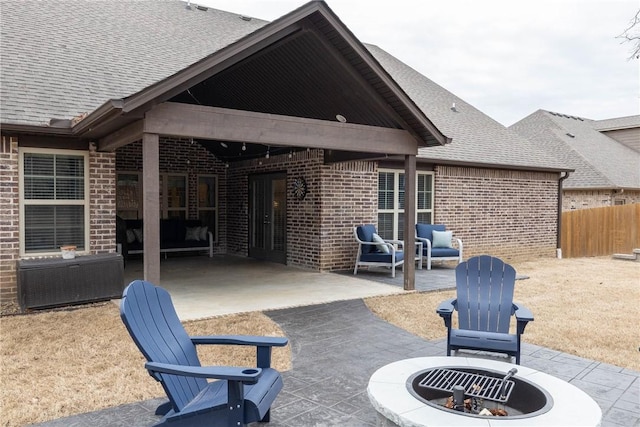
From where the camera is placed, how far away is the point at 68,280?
21.2 ft

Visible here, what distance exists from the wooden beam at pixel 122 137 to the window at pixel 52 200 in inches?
22.2

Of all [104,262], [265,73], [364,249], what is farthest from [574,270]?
[104,262]

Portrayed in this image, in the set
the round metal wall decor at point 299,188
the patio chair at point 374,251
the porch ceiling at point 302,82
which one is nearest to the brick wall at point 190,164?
the porch ceiling at point 302,82

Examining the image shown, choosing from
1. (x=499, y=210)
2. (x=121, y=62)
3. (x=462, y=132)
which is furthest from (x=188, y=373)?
(x=462, y=132)

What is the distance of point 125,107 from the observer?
5.00 metres

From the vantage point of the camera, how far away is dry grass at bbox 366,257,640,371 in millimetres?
5066

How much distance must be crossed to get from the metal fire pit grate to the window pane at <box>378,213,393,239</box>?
7.53m

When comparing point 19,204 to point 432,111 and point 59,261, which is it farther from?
point 432,111

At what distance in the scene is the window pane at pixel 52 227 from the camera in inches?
277

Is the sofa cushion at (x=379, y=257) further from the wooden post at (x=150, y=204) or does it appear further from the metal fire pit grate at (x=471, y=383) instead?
the metal fire pit grate at (x=471, y=383)

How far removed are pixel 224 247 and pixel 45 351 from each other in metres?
8.21

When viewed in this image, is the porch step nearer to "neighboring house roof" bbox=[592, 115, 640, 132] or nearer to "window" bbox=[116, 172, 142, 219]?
"neighboring house roof" bbox=[592, 115, 640, 132]

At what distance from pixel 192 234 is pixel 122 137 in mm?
5612

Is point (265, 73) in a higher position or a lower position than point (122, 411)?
higher
